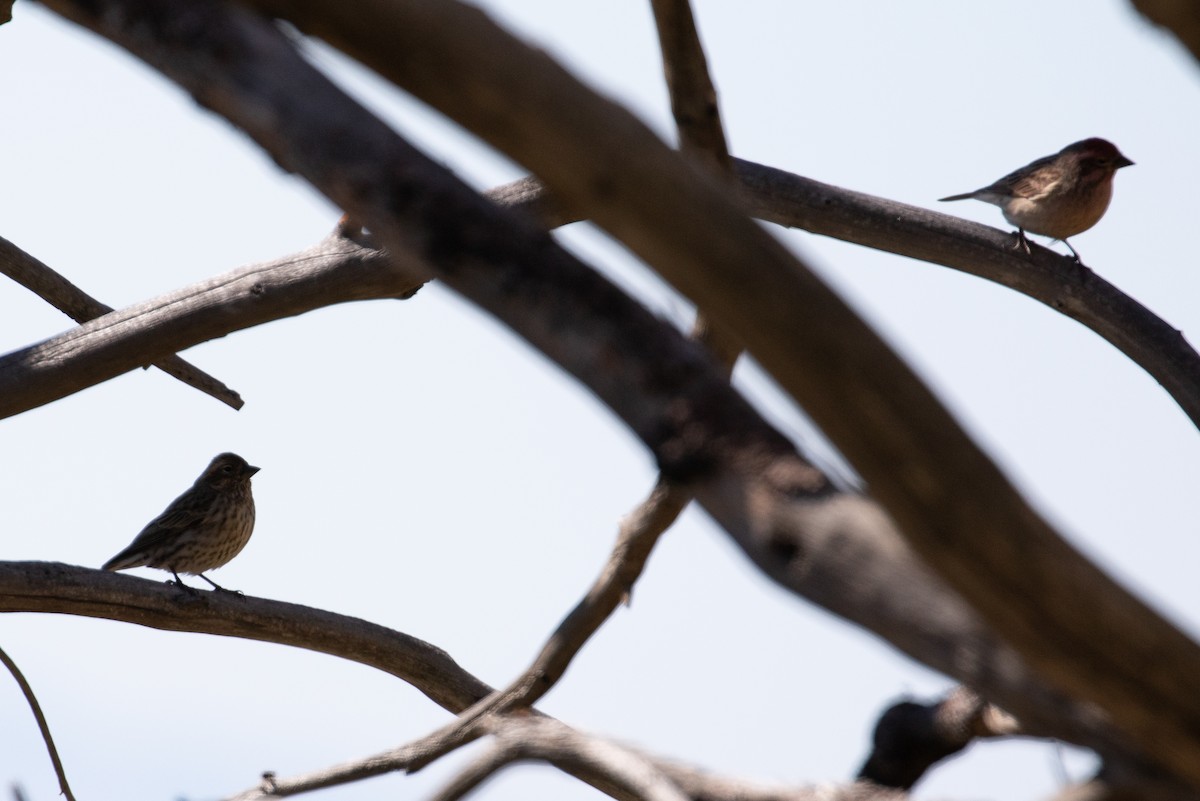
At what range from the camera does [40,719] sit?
243 inches

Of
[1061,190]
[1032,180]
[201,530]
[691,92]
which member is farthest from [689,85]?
[201,530]

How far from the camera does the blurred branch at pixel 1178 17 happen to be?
2.18 m

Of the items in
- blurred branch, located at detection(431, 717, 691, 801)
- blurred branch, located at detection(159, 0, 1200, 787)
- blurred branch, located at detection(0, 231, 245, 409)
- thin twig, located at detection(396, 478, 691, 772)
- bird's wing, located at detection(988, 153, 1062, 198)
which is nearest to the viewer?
blurred branch, located at detection(159, 0, 1200, 787)

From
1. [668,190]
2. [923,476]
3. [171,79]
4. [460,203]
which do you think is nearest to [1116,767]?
[923,476]

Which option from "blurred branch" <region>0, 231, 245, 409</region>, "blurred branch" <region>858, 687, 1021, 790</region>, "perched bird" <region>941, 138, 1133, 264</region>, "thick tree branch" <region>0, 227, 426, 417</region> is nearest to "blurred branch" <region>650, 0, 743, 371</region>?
"blurred branch" <region>858, 687, 1021, 790</region>

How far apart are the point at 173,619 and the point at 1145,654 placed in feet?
17.3

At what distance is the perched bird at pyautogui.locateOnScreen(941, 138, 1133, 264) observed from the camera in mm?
9492

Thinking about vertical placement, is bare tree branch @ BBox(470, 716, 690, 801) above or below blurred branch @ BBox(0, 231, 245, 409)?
below

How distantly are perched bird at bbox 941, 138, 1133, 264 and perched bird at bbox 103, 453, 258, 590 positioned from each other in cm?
679

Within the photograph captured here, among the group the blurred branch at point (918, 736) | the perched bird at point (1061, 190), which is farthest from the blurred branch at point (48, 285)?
the perched bird at point (1061, 190)

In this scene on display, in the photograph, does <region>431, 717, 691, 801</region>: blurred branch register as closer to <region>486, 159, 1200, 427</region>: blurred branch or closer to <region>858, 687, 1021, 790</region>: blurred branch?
<region>858, 687, 1021, 790</region>: blurred branch

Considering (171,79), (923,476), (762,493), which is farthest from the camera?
(171,79)

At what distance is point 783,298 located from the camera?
2.15 meters

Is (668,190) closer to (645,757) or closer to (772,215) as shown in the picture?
(645,757)
